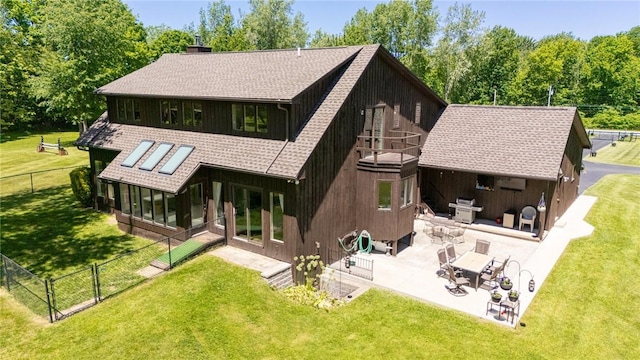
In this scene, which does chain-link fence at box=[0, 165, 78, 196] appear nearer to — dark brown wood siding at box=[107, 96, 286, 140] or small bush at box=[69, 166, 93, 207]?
small bush at box=[69, 166, 93, 207]

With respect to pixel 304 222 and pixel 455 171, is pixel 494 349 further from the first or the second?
pixel 455 171

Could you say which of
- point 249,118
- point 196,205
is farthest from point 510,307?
point 196,205

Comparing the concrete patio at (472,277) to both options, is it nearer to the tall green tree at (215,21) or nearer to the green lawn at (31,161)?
the green lawn at (31,161)

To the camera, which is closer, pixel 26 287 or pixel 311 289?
pixel 26 287

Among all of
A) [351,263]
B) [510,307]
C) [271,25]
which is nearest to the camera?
[510,307]

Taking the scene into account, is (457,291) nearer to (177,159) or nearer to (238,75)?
(177,159)

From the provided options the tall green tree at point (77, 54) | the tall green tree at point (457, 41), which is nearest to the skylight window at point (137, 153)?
the tall green tree at point (77, 54)
